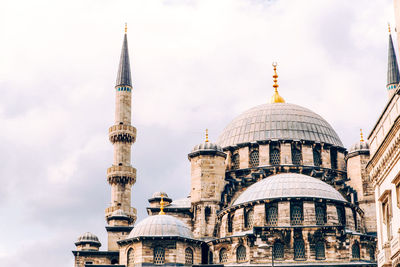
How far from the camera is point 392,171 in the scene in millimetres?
14023

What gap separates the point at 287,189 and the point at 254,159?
717cm

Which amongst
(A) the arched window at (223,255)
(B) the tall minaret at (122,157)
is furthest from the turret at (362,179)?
(B) the tall minaret at (122,157)

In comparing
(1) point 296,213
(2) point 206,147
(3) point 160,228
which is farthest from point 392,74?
(3) point 160,228

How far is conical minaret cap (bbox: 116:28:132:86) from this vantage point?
4909cm

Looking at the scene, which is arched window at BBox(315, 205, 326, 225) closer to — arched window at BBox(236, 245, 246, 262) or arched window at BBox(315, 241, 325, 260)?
arched window at BBox(315, 241, 325, 260)

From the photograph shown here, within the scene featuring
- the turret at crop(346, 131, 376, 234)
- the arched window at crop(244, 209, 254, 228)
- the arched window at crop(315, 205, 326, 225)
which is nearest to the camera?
the arched window at crop(315, 205, 326, 225)

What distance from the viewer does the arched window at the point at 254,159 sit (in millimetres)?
43062

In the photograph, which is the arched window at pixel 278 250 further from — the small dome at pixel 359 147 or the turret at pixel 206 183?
the small dome at pixel 359 147

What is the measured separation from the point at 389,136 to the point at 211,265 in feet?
71.5

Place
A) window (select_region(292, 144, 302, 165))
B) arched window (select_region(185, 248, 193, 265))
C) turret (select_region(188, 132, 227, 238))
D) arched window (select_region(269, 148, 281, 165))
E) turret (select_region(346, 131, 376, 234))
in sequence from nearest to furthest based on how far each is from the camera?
1. arched window (select_region(185, 248, 193, 265))
2. turret (select_region(188, 132, 227, 238))
3. turret (select_region(346, 131, 376, 234))
4. arched window (select_region(269, 148, 281, 165))
5. window (select_region(292, 144, 302, 165))

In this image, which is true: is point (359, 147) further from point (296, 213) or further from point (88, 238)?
point (88, 238)

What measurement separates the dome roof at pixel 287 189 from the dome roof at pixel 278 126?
6036 millimetres

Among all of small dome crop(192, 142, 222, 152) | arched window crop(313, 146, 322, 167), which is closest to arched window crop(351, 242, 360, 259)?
arched window crop(313, 146, 322, 167)

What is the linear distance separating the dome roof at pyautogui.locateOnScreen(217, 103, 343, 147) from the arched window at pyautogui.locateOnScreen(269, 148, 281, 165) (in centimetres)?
80
